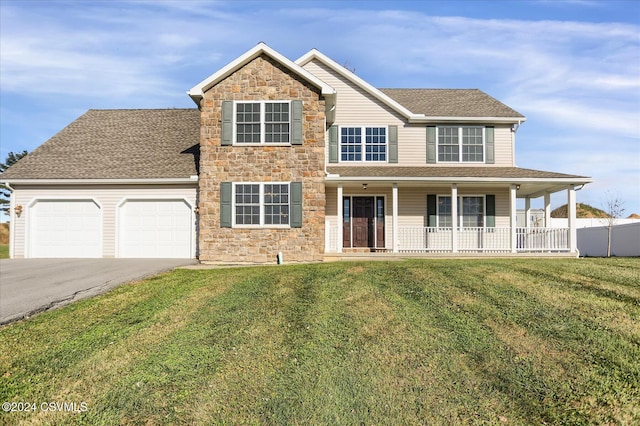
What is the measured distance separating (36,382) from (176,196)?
11542 millimetres

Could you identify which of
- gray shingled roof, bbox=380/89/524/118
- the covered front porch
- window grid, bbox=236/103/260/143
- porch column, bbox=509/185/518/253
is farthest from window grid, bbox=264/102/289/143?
porch column, bbox=509/185/518/253

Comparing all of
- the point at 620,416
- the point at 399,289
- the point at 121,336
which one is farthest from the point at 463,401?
the point at 121,336

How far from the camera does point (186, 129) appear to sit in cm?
2027

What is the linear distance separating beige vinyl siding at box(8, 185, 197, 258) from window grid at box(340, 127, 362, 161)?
606cm

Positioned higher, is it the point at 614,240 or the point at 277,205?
the point at 277,205

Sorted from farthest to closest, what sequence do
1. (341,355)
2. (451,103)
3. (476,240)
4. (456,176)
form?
(451,103) → (476,240) → (456,176) → (341,355)

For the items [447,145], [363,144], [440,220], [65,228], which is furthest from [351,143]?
[65,228]

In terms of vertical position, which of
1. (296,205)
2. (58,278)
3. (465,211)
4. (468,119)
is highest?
(468,119)

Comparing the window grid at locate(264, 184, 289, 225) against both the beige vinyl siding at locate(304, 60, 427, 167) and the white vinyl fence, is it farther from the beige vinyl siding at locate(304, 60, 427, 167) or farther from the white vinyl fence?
the white vinyl fence

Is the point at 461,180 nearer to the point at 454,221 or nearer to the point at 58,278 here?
the point at 454,221

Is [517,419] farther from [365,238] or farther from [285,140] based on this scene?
[365,238]

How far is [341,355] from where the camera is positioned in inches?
252

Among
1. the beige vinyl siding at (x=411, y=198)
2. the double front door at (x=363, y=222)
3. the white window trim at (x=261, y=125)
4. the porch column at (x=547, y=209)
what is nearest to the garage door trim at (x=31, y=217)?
the white window trim at (x=261, y=125)

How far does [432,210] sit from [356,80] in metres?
6.03
